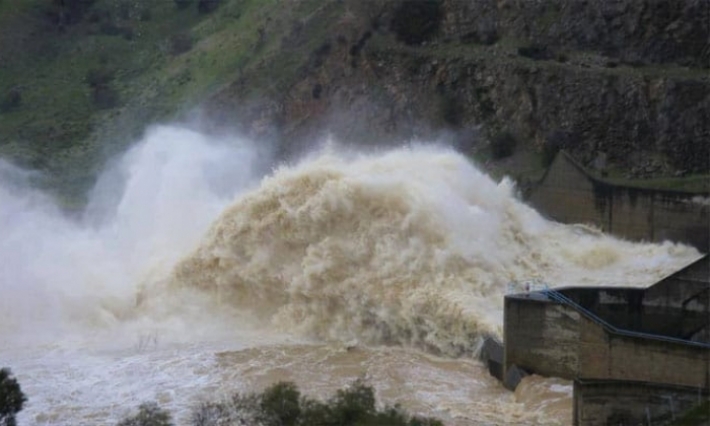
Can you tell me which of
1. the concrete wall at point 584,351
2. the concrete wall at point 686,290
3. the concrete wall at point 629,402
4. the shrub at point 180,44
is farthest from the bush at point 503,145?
the concrete wall at point 629,402

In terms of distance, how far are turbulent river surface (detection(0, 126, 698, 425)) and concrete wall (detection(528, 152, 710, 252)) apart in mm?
472

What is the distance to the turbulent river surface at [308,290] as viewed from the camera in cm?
2861

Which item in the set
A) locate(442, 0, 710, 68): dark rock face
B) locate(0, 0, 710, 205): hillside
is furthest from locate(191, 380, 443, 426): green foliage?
locate(442, 0, 710, 68): dark rock face

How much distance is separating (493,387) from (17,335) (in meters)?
12.2

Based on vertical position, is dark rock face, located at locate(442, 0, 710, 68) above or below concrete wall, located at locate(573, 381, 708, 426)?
above

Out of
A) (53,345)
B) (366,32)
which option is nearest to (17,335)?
(53,345)

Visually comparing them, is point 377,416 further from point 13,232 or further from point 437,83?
point 437,83

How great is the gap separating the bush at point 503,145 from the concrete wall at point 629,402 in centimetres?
2582

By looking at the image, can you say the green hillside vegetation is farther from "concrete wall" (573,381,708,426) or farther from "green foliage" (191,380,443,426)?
"concrete wall" (573,381,708,426)

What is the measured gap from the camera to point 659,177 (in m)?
46.6

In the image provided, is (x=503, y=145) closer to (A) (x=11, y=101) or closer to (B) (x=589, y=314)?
(B) (x=589, y=314)

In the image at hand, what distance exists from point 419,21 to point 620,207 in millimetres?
18486

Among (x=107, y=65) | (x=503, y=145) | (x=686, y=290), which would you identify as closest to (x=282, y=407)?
(x=686, y=290)

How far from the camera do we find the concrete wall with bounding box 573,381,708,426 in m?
24.5
